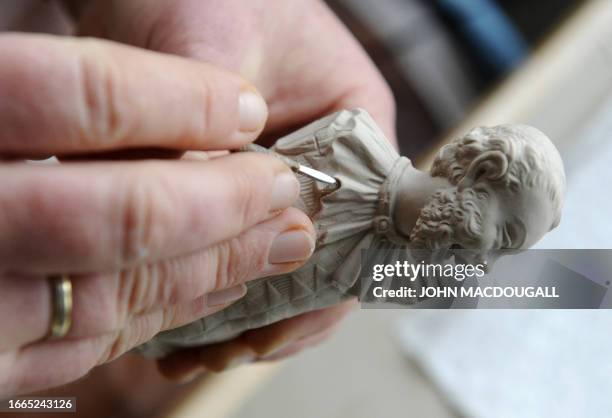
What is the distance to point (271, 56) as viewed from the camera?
1.36 meters

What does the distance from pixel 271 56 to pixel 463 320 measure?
3.76 feet

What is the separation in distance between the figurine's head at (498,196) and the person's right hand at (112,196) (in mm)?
225

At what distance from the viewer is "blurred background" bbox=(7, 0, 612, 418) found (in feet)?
4.92

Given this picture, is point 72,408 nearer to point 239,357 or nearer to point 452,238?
point 239,357

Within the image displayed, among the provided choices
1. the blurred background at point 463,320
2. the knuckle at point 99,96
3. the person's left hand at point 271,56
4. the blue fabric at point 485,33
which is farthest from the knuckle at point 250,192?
the blue fabric at point 485,33

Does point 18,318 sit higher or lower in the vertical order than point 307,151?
lower

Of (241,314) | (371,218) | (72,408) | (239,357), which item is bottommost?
(72,408)

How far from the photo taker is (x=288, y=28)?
1.38m

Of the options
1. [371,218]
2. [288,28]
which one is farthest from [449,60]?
[371,218]

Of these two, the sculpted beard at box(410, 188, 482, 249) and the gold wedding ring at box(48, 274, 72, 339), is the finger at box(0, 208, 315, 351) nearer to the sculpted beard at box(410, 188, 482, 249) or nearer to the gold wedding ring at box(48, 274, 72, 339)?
the gold wedding ring at box(48, 274, 72, 339)

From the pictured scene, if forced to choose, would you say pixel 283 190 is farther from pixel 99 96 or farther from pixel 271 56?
pixel 271 56

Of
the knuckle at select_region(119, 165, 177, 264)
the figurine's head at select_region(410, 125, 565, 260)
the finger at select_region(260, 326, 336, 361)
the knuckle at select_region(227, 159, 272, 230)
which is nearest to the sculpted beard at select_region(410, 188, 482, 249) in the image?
the figurine's head at select_region(410, 125, 565, 260)

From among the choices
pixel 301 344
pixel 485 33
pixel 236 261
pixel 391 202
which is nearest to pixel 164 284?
pixel 236 261

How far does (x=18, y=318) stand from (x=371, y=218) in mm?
518
